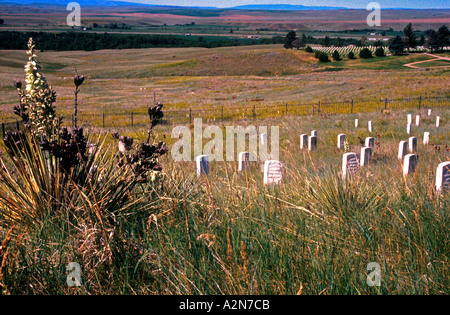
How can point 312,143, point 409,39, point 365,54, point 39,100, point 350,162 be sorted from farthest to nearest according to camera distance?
point 409,39 < point 365,54 < point 312,143 < point 350,162 < point 39,100

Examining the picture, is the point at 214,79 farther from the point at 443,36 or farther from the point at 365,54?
the point at 443,36

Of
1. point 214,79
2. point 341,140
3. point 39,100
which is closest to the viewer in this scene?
point 39,100

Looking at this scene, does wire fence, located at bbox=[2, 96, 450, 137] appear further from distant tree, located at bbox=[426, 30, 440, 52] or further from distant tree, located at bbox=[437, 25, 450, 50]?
distant tree, located at bbox=[437, 25, 450, 50]

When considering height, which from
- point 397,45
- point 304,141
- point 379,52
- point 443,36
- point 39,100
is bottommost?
point 304,141

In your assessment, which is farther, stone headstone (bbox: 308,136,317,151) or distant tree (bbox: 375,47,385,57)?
distant tree (bbox: 375,47,385,57)

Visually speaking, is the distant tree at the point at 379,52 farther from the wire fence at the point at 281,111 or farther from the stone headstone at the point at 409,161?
the stone headstone at the point at 409,161

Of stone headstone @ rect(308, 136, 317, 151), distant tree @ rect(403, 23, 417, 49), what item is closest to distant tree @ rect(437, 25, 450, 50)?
distant tree @ rect(403, 23, 417, 49)

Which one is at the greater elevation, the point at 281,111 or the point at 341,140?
the point at 281,111

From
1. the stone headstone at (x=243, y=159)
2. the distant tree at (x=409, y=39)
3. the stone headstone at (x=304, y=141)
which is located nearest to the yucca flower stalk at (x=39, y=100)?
the stone headstone at (x=243, y=159)

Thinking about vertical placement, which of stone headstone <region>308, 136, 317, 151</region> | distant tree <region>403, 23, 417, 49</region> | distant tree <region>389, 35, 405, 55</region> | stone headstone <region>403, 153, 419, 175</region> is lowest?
stone headstone <region>308, 136, 317, 151</region>

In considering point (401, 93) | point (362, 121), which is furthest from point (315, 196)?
point (401, 93)

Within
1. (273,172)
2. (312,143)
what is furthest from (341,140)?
(273,172)
